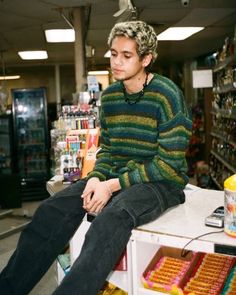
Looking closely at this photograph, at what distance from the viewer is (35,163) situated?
23.9 ft

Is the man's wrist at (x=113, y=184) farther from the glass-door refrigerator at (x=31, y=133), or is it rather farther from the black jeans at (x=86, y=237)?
the glass-door refrigerator at (x=31, y=133)

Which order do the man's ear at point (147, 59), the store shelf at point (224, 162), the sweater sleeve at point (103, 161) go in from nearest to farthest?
the man's ear at point (147, 59) < the sweater sleeve at point (103, 161) < the store shelf at point (224, 162)

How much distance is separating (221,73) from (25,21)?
118 inches

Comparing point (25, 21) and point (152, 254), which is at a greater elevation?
point (25, 21)

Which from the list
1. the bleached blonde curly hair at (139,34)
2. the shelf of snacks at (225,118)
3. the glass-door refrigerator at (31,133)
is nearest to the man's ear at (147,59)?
the bleached blonde curly hair at (139,34)

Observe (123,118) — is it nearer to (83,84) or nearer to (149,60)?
(149,60)

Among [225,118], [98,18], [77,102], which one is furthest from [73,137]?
[225,118]

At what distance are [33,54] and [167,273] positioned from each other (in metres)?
7.72

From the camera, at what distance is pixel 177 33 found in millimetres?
6539

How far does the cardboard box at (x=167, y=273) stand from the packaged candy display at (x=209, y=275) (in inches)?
0.9

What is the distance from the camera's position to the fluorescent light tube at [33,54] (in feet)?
27.0

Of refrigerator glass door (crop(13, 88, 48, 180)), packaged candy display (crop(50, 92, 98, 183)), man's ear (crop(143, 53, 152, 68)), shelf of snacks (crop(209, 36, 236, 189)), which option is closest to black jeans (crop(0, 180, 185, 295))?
man's ear (crop(143, 53, 152, 68))

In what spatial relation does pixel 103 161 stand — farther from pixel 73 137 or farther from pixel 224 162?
pixel 224 162

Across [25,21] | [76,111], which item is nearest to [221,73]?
[25,21]
